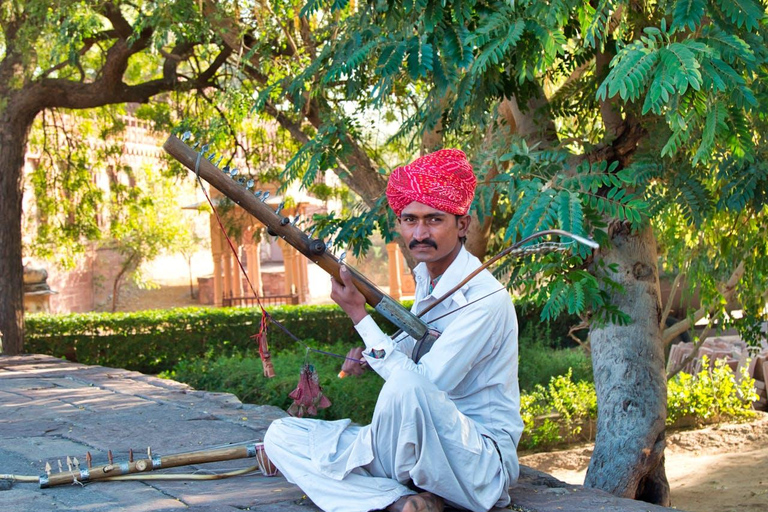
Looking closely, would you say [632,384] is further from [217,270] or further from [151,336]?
[217,270]

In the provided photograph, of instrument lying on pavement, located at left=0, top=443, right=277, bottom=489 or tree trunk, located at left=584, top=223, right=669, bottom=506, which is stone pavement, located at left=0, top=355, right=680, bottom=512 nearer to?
instrument lying on pavement, located at left=0, top=443, right=277, bottom=489

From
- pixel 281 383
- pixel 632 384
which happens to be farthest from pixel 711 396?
pixel 632 384

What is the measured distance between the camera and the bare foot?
2.65m

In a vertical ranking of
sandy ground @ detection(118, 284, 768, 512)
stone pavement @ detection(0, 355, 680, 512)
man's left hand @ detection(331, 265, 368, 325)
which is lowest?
sandy ground @ detection(118, 284, 768, 512)

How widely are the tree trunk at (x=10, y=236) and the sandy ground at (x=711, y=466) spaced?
612 centimetres

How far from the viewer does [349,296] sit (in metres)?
2.85

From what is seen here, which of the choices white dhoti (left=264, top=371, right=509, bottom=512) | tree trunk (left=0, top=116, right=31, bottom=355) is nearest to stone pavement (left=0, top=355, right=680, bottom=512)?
white dhoti (left=264, top=371, right=509, bottom=512)

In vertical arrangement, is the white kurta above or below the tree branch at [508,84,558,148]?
below

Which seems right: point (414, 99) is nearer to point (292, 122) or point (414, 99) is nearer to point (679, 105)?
point (292, 122)

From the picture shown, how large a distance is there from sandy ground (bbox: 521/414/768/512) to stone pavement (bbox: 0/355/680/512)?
3.57 meters

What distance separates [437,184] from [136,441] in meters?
2.31

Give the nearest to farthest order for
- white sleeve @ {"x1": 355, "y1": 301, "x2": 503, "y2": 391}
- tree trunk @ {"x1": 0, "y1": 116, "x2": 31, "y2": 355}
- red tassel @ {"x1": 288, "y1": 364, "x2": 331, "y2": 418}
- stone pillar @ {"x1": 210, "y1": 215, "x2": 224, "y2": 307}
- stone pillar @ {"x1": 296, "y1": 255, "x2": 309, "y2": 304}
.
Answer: white sleeve @ {"x1": 355, "y1": 301, "x2": 503, "y2": 391} → red tassel @ {"x1": 288, "y1": 364, "x2": 331, "y2": 418} → tree trunk @ {"x1": 0, "y1": 116, "x2": 31, "y2": 355} → stone pillar @ {"x1": 210, "y1": 215, "x2": 224, "y2": 307} → stone pillar @ {"x1": 296, "y1": 255, "x2": 309, "y2": 304}

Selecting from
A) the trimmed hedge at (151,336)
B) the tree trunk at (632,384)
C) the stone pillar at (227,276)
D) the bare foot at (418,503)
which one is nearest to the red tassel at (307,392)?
the bare foot at (418,503)

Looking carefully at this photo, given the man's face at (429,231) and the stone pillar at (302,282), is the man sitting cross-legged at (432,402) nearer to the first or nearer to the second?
the man's face at (429,231)
